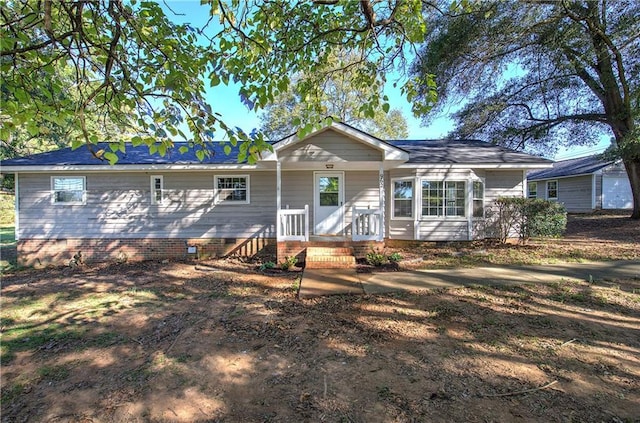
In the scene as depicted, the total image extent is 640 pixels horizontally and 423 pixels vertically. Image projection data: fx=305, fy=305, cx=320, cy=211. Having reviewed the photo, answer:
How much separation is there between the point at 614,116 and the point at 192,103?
17445 mm

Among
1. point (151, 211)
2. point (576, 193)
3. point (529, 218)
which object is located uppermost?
point (576, 193)

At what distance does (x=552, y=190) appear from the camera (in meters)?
23.5

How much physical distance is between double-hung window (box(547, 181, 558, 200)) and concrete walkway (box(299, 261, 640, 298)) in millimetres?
18980

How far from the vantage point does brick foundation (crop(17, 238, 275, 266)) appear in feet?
32.2

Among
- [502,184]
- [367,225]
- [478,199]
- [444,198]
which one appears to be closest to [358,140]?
[367,225]

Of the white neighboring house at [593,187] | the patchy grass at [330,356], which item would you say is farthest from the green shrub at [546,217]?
the white neighboring house at [593,187]

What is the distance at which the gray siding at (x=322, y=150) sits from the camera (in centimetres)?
847

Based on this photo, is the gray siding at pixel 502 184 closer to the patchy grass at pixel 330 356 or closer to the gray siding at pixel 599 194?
the patchy grass at pixel 330 356

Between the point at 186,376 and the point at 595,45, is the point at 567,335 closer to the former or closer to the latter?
the point at 186,376

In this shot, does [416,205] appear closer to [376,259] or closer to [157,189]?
[376,259]

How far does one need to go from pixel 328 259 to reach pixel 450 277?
9.55ft

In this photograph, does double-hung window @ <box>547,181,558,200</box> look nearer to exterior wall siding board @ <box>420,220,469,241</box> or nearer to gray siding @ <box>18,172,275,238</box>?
exterior wall siding board @ <box>420,220,469,241</box>

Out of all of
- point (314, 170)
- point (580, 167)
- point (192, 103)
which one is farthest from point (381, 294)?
point (580, 167)

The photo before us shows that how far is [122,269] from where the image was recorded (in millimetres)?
8734
